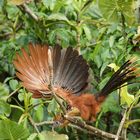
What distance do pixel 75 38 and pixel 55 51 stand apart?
454 millimetres

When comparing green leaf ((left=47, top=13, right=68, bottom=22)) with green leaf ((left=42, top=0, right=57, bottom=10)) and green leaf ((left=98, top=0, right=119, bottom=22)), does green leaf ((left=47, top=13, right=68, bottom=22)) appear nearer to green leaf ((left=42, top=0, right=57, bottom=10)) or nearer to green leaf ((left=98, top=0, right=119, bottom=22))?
green leaf ((left=42, top=0, right=57, bottom=10))

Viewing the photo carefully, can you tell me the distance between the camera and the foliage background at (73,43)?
1.61 m

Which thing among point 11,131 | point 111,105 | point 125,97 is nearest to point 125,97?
point 125,97

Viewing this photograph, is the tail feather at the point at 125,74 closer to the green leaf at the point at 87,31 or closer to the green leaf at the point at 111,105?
the green leaf at the point at 111,105

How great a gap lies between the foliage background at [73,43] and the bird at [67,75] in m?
0.05

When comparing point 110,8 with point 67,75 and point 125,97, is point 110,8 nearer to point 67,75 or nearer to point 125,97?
point 67,75

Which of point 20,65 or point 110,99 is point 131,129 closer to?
point 110,99

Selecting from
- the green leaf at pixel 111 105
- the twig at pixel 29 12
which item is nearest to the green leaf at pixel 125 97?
the green leaf at pixel 111 105

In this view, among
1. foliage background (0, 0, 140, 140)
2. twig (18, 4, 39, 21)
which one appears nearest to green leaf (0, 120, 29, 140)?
foliage background (0, 0, 140, 140)

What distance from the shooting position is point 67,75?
1.62m

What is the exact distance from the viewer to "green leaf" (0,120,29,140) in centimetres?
139

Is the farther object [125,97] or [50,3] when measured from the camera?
[50,3]

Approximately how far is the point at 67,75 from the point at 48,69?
0.15m

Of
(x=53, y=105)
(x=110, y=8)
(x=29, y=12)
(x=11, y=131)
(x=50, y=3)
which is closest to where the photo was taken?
(x=11, y=131)
